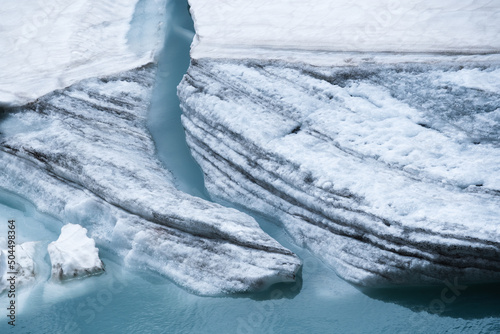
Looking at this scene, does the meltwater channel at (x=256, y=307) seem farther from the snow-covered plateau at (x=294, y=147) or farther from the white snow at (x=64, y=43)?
the white snow at (x=64, y=43)

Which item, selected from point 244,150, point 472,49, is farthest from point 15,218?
point 472,49

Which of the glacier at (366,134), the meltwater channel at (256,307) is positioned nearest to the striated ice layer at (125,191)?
the meltwater channel at (256,307)

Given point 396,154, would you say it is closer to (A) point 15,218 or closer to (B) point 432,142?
(B) point 432,142

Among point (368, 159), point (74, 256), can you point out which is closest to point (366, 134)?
point (368, 159)

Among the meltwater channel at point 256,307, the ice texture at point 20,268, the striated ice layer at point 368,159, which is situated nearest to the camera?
the meltwater channel at point 256,307

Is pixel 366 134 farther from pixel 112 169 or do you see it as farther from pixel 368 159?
pixel 112 169
